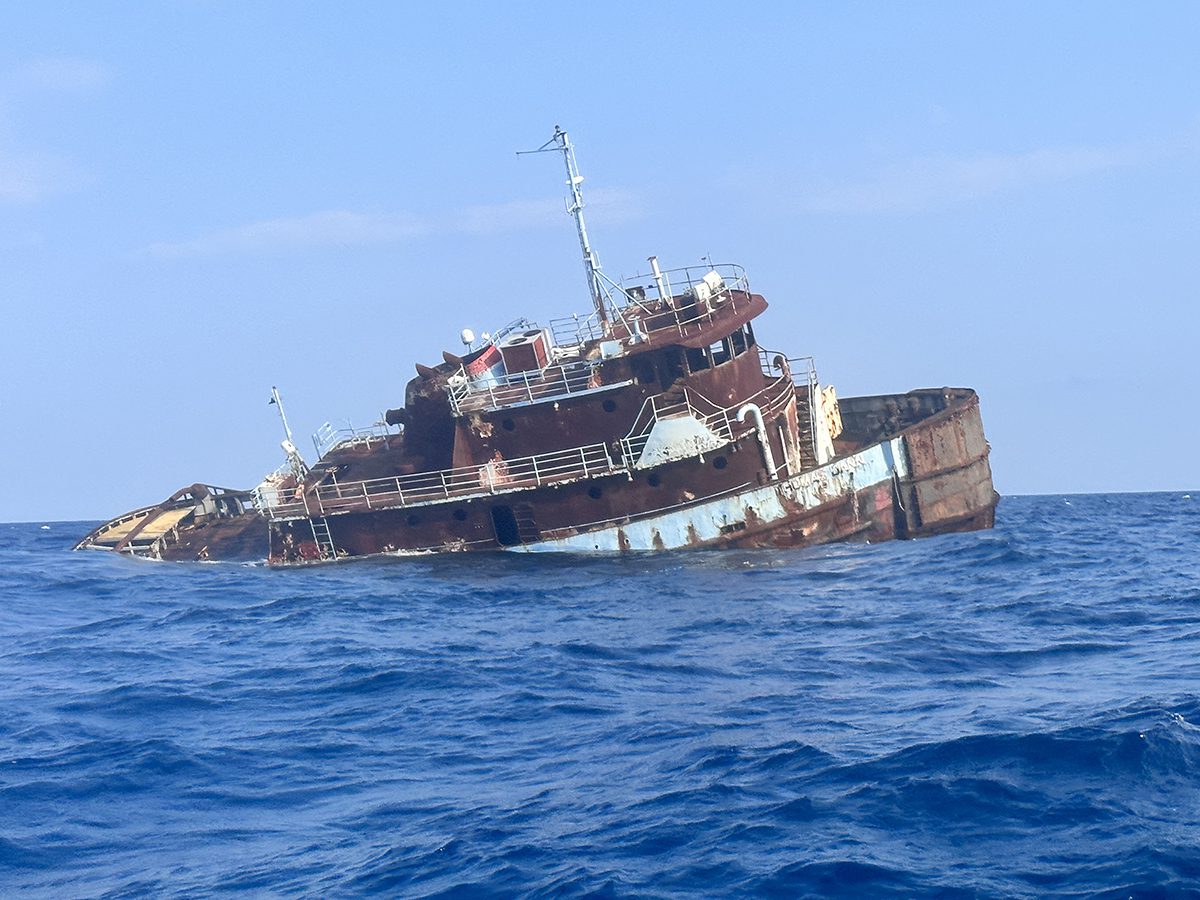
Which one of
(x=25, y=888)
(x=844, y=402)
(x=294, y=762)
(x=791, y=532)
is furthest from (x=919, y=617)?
(x=844, y=402)

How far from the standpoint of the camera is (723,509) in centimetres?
2666

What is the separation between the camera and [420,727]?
15.1 m

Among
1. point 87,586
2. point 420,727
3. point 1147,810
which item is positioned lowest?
point 1147,810

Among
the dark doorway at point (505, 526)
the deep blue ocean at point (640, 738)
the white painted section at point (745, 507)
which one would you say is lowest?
the deep blue ocean at point (640, 738)

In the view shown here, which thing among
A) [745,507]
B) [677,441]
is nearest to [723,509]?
[745,507]

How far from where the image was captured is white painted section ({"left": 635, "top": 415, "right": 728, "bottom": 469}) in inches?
1038

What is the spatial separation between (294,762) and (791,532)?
14.7 meters

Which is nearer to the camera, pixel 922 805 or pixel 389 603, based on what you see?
pixel 922 805

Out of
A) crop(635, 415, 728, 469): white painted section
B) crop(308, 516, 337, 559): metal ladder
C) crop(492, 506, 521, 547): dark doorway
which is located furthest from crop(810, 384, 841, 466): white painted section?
crop(308, 516, 337, 559): metal ladder

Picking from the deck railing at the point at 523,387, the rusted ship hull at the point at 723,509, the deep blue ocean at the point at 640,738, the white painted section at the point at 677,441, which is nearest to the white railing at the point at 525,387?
the deck railing at the point at 523,387

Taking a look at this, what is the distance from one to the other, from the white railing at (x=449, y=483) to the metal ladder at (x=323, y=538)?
228 millimetres

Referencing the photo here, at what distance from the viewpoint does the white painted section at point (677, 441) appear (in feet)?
86.5

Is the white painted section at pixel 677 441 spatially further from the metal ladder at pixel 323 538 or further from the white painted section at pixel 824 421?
the metal ladder at pixel 323 538

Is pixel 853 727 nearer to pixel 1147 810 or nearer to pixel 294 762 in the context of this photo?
pixel 1147 810
